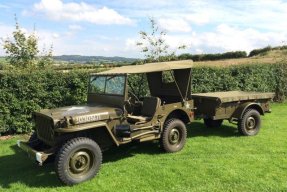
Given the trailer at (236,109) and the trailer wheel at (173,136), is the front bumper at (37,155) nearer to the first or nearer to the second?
the trailer wheel at (173,136)

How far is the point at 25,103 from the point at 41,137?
367 cm

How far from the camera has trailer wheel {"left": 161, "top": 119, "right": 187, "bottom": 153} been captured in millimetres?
8180

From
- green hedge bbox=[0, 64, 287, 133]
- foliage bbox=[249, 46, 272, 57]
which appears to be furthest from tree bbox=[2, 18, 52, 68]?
foliage bbox=[249, 46, 272, 57]

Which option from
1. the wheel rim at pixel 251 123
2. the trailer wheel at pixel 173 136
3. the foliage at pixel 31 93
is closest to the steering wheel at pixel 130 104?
the trailer wheel at pixel 173 136

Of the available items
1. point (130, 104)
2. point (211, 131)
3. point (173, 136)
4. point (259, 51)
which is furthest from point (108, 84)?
point (259, 51)

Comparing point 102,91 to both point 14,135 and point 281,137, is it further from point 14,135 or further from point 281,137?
point 281,137

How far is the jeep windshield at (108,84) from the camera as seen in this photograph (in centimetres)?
770

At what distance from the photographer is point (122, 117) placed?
24.6ft

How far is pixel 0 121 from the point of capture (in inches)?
405

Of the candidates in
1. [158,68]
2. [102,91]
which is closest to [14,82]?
[102,91]

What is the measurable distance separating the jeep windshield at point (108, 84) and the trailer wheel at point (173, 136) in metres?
1.35

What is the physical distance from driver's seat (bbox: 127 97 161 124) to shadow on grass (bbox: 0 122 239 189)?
0.89 metres

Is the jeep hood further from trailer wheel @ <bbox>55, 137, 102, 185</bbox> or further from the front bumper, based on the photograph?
the front bumper

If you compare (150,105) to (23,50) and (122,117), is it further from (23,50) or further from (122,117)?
(23,50)
